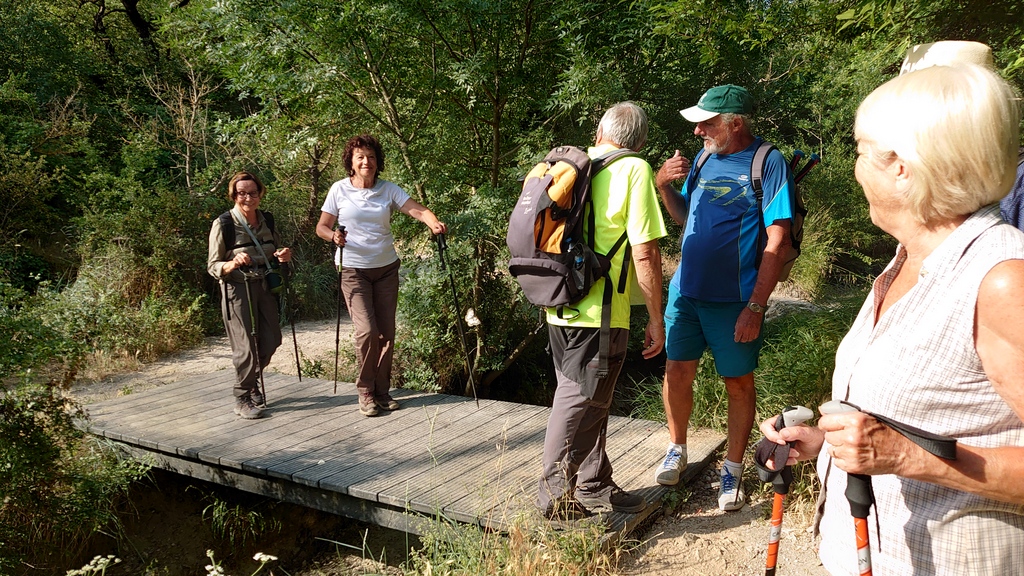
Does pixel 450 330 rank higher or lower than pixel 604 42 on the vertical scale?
lower

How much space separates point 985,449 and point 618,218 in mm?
2009

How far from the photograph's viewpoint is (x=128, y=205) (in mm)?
9719

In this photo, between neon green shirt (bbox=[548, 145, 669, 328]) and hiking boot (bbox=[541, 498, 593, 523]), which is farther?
hiking boot (bbox=[541, 498, 593, 523])

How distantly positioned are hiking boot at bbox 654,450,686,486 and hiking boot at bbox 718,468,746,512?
0.77 feet

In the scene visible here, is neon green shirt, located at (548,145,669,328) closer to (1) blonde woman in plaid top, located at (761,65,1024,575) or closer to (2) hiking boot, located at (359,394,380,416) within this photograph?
(1) blonde woman in plaid top, located at (761,65,1024,575)

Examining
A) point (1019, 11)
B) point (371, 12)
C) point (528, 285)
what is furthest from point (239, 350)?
point (1019, 11)

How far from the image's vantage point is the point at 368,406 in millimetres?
5352

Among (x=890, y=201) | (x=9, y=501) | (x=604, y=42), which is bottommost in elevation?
(x=9, y=501)

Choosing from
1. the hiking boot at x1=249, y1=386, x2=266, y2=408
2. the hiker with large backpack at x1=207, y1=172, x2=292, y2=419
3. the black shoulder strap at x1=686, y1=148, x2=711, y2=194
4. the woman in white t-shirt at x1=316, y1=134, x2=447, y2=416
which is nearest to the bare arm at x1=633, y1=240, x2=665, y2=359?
the black shoulder strap at x1=686, y1=148, x2=711, y2=194

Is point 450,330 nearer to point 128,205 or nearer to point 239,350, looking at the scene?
point 239,350

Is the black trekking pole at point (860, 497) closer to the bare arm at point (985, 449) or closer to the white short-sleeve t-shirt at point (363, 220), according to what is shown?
the bare arm at point (985, 449)

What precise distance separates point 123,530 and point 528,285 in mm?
3742

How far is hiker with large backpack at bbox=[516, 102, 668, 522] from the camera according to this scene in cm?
308

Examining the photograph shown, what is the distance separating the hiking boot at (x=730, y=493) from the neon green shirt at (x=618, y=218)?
4.21 feet
